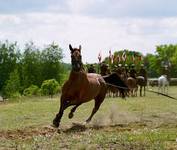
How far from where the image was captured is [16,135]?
543 inches

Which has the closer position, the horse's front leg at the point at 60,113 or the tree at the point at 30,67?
the horse's front leg at the point at 60,113

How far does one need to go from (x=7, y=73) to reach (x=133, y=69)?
59683 millimetres

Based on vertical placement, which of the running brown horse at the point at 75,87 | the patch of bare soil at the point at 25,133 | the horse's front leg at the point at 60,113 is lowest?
the patch of bare soil at the point at 25,133

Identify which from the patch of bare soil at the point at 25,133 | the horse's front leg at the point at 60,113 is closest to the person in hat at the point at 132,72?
the horse's front leg at the point at 60,113

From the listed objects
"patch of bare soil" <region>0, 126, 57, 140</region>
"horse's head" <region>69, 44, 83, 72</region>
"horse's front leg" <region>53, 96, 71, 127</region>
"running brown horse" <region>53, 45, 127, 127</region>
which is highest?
"horse's head" <region>69, 44, 83, 72</region>

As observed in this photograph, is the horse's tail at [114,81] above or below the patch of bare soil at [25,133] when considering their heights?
above

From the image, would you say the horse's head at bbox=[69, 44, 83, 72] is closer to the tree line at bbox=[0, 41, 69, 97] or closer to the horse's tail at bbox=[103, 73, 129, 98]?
the horse's tail at bbox=[103, 73, 129, 98]

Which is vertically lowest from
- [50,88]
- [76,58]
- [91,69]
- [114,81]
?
[50,88]

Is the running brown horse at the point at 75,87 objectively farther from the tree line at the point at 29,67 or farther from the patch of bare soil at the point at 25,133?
the tree line at the point at 29,67

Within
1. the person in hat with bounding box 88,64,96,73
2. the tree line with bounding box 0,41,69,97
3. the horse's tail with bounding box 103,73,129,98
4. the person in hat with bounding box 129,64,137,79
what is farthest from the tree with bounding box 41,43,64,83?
the horse's tail with bounding box 103,73,129,98

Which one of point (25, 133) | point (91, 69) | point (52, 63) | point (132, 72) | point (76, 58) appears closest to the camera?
point (25, 133)

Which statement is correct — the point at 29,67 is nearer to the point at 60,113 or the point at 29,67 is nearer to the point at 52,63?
the point at 52,63

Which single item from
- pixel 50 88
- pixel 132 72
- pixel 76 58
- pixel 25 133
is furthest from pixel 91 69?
pixel 25 133

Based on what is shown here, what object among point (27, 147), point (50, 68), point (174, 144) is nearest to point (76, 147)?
point (27, 147)
